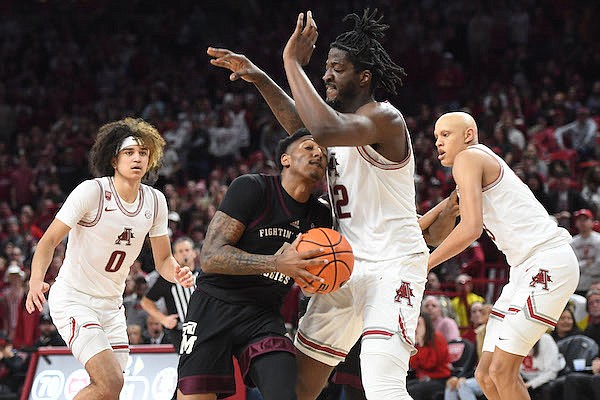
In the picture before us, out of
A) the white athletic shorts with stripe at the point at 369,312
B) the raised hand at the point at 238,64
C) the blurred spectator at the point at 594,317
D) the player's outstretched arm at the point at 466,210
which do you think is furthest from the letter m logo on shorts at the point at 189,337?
the blurred spectator at the point at 594,317

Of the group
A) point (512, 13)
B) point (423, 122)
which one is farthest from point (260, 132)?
point (512, 13)

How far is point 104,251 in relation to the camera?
5500mm

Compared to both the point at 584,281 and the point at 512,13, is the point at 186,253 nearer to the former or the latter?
the point at 584,281

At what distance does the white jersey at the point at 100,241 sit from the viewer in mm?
5477

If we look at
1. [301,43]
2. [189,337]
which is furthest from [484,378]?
[301,43]

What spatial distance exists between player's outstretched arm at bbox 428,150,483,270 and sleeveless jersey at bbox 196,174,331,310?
0.74 metres

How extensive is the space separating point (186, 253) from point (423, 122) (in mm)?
7294

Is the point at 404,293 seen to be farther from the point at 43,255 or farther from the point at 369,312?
the point at 43,255

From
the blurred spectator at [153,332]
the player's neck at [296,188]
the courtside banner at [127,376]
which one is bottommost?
the courtside banner at [127,376]

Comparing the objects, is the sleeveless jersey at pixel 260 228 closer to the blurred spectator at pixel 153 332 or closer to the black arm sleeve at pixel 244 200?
the black arm sleeve at pixel 244 200

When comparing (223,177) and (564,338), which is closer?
(564,338)

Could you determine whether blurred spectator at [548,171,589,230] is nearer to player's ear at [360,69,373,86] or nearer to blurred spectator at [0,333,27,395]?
blurred spectator at [0,333,27,395]

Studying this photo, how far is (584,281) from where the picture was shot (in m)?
9.68

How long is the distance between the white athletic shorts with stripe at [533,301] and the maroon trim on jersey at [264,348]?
1213mm
